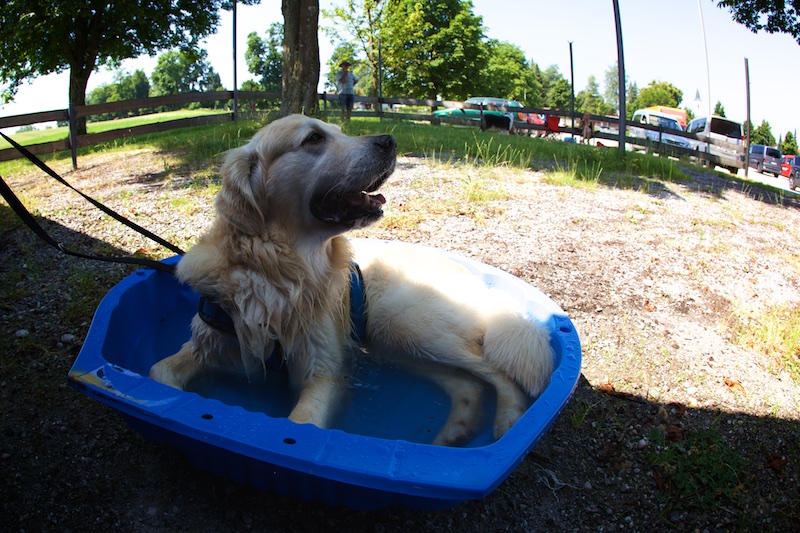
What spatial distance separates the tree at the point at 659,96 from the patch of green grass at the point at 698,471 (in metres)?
77.8

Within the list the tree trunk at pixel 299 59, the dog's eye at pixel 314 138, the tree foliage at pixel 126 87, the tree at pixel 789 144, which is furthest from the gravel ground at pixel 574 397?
the tree foliage at pixel 126 87

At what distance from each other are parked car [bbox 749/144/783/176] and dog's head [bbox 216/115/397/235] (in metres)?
31.2

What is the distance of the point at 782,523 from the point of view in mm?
2029

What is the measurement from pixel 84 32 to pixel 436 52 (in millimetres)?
23065

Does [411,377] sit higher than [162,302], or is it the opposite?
[162,302]

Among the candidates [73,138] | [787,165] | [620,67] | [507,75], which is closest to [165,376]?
[73,138]

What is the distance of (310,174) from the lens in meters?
2.41

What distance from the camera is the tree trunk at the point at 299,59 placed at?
362 inches

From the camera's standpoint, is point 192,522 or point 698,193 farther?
point 698,193

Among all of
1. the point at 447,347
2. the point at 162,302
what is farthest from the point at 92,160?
the point at 447,347

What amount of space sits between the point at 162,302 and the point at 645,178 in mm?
7184

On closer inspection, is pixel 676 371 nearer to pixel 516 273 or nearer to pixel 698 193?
pixel 516 273

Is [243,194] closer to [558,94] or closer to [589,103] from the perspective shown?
[558,94]

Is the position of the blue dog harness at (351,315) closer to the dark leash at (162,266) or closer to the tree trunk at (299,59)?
the dark leash at (162,266)
